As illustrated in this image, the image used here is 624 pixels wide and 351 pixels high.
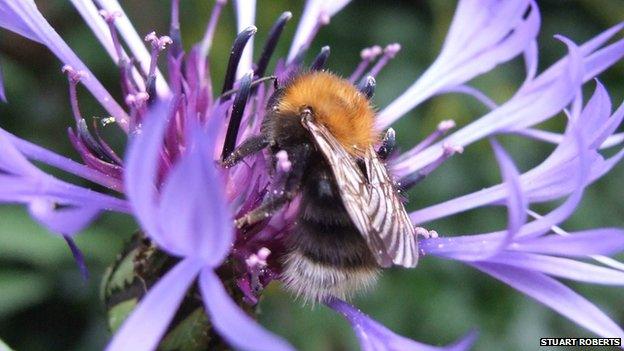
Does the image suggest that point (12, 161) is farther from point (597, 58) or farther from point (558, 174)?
point (597, 58)

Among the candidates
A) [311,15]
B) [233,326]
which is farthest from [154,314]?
[311,15]

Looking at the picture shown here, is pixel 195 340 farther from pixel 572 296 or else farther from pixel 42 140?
pixel 42 140

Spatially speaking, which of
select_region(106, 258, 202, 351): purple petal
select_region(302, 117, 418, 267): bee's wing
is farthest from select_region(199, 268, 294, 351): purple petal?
select_region(302, 117, 418, 267): bee's wing

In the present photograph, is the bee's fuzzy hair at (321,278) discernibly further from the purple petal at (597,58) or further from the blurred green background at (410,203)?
the blurred green background at (410,203)

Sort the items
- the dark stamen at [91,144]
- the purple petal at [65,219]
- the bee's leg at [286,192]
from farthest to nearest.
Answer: the dark stamen at [91,144] → the bee's leg at [286,192] → the purple petal at [65,219]

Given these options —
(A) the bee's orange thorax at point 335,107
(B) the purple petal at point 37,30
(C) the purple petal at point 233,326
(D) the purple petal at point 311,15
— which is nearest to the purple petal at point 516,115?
(A) the bee's orange thorax at point 335,107

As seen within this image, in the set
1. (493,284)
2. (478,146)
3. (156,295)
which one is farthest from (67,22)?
(156,295)
